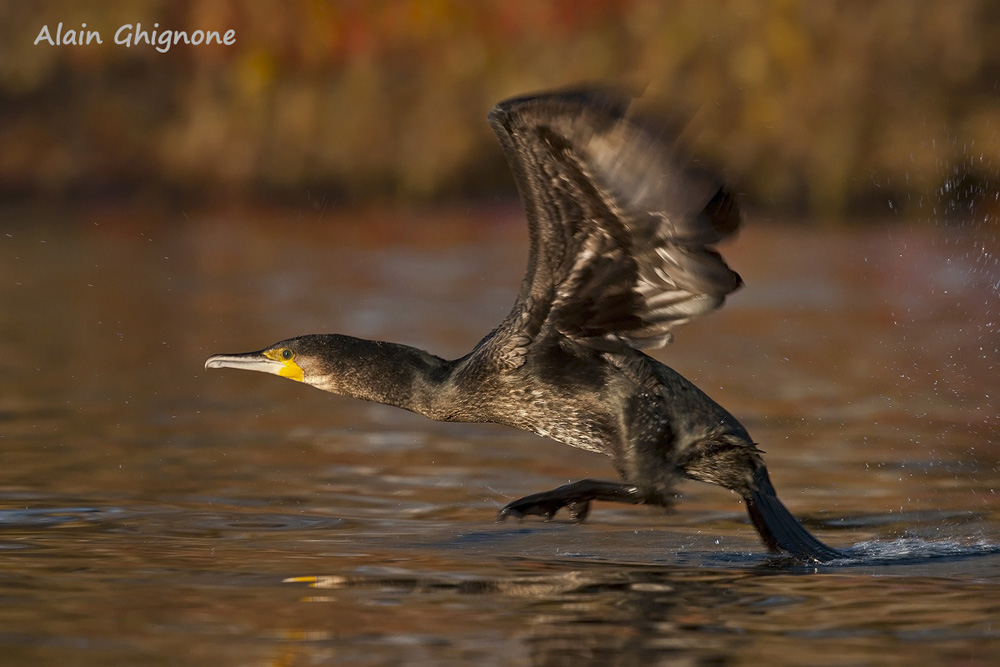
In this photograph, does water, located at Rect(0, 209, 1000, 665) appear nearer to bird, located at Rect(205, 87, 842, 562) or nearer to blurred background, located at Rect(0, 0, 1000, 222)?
bird, located at Rect(205, 87, 842, 562)

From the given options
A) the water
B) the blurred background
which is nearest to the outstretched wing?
the water

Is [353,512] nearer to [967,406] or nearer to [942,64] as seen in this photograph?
[967,406]

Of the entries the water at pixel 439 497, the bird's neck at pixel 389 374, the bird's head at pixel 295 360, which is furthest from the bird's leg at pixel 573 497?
the bird's head at pixel 295 360

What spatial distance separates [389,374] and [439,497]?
80 cm

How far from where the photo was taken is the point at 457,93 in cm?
2541

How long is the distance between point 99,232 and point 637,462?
17.8 meters

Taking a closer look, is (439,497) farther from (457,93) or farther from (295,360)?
(457,93)

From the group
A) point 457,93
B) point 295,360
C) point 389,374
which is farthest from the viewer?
point 457,93

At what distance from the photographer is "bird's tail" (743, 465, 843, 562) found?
287 inches

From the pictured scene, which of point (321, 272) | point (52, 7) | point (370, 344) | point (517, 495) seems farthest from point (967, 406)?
point (52, 7)

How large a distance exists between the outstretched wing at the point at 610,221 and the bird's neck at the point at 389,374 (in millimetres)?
590

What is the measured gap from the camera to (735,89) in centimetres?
2341

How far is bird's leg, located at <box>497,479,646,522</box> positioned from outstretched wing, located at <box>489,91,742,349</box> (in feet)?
2.03

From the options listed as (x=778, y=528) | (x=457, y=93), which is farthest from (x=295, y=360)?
(x=457, y=93)
